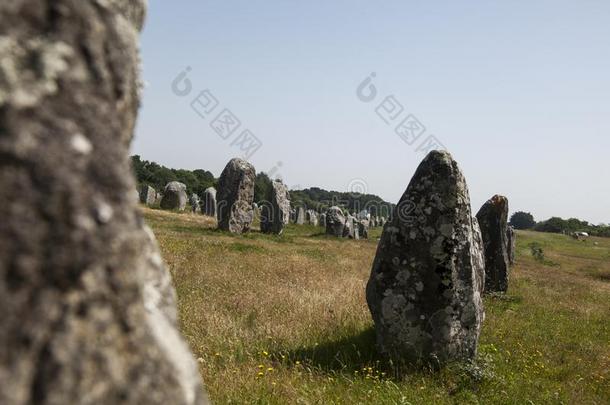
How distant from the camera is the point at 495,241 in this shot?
57.7 ft

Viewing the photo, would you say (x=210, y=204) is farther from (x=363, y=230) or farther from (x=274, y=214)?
(x=274, y=214)

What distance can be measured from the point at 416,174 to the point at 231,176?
69.7 feet

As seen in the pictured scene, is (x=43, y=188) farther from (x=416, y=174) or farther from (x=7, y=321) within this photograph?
(x=416, y=174)

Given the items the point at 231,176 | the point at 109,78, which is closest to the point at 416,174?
the point at 109,78

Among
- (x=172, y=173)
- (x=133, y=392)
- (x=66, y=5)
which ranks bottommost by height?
(x=133, y=392)

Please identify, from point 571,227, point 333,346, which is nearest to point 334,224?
point 333,346

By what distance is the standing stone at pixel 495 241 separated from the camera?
17.0m

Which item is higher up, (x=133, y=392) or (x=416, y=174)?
(x=416, y=174)

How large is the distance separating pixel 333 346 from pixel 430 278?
1.80 m

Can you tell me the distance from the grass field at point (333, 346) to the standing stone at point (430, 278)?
1.20 feet

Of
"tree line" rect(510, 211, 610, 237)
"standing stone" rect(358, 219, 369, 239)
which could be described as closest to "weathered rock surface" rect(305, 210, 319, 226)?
"standing stone" rect(358, 219, 369, 239)

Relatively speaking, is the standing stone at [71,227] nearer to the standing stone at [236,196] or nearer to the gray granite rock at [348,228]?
the standing stone at [236,196]

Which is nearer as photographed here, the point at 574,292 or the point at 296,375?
the point at 296,375

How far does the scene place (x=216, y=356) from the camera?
6527mm
